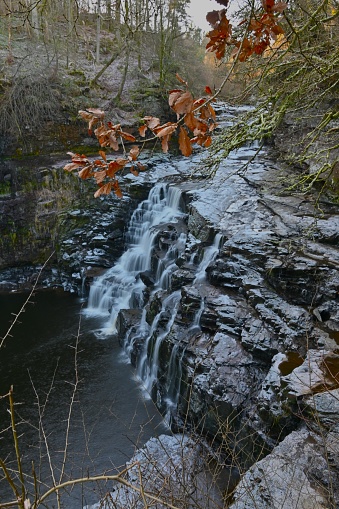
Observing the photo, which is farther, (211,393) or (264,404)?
(211,393)

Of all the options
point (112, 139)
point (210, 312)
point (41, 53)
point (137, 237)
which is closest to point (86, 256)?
point (137, 237)

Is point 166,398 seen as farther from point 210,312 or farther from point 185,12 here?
point 185,12

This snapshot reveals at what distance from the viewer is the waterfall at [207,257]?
8148mm

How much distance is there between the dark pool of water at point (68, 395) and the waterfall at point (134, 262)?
1.97 feet

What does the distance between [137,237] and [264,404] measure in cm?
772

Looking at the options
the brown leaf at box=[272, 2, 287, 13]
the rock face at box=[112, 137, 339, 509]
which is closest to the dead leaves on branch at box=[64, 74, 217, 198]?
the brown leaf at box=[272, 2, 287, 13]

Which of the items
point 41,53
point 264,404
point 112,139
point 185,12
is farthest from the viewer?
point 185,12

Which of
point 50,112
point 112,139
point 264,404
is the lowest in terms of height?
point 264,404

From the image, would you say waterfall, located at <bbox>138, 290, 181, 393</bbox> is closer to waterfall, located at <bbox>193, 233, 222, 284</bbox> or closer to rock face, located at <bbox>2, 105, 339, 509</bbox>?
rock face, located at <bbox>2, 105, 339, 509</bbox>

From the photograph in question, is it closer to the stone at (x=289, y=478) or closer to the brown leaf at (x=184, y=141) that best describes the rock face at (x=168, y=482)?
the stone at (x=289, y=478)

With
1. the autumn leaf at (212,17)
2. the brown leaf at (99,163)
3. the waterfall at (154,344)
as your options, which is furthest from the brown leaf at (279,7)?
the waterfall at (154,344)

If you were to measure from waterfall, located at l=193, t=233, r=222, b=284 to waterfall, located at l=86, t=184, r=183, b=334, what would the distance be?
7.90 ft

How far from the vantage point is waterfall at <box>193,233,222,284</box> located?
26.7 ft

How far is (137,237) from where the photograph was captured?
40.2 feet
